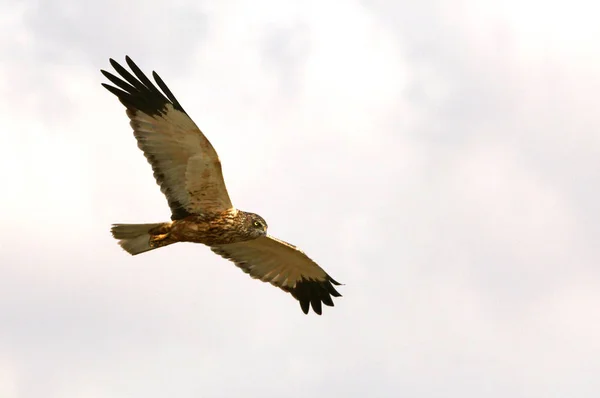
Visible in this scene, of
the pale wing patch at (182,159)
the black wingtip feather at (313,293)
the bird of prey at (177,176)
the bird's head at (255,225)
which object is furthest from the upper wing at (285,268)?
the pale wing patch at (182,159)

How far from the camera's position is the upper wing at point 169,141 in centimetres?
2412

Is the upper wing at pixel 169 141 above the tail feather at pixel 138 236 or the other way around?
above

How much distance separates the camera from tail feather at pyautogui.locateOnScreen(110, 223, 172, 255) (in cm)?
2491

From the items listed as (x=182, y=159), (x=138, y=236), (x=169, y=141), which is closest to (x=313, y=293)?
(x=138, y=236)

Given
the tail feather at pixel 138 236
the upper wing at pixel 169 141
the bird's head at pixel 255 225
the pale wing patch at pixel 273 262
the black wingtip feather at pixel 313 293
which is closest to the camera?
the upper wing at pixel 169 141

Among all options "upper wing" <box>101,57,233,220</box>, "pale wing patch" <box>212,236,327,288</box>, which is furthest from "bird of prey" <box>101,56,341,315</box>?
"pale wing patch" <box>212,236,327,288</box>

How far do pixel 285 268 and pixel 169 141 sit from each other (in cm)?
517

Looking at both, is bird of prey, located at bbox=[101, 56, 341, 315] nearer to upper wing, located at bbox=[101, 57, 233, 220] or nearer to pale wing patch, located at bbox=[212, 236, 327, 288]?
upper wing, located at bbox=[101, 57, 233, 220]

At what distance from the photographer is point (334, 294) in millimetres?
28656

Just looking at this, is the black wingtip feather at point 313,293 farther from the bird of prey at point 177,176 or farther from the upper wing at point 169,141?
the upper wing at point 169,141

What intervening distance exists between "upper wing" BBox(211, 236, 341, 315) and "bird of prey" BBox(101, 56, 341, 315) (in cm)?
86

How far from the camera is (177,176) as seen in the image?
981 inches

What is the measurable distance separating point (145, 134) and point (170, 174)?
967 millimetres

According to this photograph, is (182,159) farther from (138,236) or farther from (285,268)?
(285,268)
